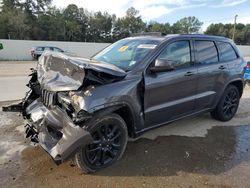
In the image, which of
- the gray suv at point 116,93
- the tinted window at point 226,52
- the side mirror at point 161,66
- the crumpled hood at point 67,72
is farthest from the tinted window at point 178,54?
the tinted window at point 226,52

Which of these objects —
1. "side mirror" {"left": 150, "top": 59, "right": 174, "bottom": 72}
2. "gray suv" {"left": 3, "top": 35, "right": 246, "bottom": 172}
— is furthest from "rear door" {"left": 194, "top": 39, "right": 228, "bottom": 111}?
"side mirror" {"left": 150, "top": 59, "right": 174, "bottom": 72}

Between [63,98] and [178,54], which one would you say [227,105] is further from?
[63,98]

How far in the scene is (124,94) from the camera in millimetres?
3498

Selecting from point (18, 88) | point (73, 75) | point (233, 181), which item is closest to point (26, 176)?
point (73, 75)

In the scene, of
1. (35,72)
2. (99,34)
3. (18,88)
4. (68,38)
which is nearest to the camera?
(35,72)

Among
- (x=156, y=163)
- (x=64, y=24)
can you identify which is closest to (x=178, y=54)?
(x=156, y=163)

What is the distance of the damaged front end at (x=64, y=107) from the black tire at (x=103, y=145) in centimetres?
25

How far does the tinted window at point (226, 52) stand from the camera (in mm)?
5297

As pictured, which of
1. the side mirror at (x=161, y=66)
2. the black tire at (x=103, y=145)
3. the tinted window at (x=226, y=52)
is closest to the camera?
the black tire at (x=103, y=145)

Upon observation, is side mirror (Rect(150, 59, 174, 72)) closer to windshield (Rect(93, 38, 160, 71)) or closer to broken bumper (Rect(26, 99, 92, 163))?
windshield (Rect(93, 38, 160, 71))

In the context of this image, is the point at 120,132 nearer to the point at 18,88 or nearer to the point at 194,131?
the point at 194,131

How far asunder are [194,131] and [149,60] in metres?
1.94

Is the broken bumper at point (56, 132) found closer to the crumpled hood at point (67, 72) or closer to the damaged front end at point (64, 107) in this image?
the damaged front end at point (64, 107)

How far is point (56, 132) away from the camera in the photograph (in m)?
3.25
